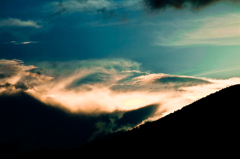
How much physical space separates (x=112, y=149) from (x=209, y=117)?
3584 cm

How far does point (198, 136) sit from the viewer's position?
1839 inches

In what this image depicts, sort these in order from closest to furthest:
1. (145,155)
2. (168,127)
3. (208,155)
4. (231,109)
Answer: (208,155) → (145,155) → (231,109) → (168,127)

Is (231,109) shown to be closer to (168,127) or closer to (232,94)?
(232,94)

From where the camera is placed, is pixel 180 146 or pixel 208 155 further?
pixel 180 146

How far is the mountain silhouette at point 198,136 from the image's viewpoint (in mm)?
40281

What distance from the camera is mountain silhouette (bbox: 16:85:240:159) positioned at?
4028cm

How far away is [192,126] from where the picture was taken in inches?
2148

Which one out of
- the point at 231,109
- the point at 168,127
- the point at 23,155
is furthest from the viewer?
the point at 23,155

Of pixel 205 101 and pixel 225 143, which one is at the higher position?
pixel 205 101

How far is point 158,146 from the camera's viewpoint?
5141cm

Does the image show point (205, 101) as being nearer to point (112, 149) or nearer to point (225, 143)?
point (225, 143)

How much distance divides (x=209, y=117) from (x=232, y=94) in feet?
58.4

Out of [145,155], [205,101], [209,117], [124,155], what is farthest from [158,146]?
[205,101]

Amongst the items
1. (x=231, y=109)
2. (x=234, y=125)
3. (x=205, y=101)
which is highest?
(x=205, y=101)
